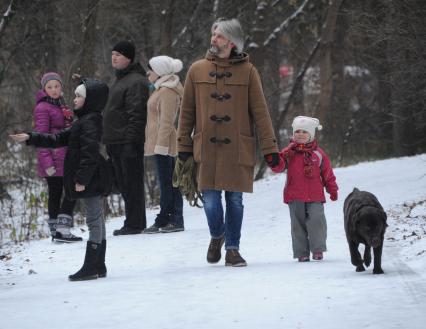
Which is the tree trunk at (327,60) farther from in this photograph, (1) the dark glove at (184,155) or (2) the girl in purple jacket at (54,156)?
(1) the dark glove at (184,155)

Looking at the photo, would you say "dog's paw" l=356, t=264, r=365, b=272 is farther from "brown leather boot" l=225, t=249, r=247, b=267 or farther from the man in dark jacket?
the man in dark jacket

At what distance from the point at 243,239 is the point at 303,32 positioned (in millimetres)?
15066

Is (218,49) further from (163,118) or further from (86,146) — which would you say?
(163,118)

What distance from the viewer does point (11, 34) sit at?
56.1ft

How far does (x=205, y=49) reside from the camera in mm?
18188

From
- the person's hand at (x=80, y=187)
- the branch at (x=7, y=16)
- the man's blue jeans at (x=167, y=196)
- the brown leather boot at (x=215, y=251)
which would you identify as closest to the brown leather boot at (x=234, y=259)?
the brown leather boot at (x=215, y=251)

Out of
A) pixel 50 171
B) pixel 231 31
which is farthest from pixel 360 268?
pixel 50 171

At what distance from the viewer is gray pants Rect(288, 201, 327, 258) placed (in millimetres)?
7758

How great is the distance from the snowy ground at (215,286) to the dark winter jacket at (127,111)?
1128 mm

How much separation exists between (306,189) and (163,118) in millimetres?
2498

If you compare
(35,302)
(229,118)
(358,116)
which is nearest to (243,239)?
(229,118)

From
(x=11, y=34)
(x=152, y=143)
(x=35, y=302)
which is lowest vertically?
(x=35, y=302)

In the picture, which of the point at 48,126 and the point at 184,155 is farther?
the point at 48,126

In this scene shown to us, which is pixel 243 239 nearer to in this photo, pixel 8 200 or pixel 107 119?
pixel 107 119
